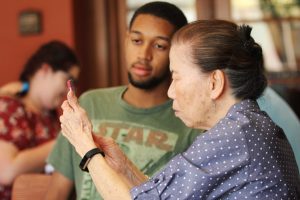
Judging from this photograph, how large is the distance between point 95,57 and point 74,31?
269 millimetres

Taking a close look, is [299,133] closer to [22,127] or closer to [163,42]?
[163,42]

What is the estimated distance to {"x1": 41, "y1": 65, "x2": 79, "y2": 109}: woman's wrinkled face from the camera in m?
2.74

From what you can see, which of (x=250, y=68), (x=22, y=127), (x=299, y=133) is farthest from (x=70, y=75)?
(x=250, y=68)

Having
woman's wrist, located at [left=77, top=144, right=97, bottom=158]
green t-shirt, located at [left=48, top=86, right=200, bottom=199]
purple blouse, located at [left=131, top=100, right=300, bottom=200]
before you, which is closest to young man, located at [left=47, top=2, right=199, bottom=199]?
green t-shirt, located at [left=48, top=86, right=200, bottom=199]

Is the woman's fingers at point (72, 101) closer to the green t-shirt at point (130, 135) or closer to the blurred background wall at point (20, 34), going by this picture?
the green t-shirt at point (130, 135)

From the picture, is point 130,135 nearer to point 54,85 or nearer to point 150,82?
point 150,82

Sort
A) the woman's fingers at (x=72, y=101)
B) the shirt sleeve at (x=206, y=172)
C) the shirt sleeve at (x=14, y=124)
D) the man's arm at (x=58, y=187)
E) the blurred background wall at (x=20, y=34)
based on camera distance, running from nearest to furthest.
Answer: the shirt sleeve at (x=206, y=172) < the woman's fingers at (x=72, y=101) < the man's arm at (x=58, y=187) < the shirt sleeve at (x=14, y=124) < the blurred background wall at (x=20, y=34)

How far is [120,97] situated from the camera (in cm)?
201

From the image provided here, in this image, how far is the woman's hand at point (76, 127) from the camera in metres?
1.42

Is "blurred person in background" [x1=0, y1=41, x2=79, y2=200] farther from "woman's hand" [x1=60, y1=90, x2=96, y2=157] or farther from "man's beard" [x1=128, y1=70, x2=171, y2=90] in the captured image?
"woman's hand" [x1=60, y1=90, x2=96, y2=157]

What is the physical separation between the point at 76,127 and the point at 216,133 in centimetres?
39

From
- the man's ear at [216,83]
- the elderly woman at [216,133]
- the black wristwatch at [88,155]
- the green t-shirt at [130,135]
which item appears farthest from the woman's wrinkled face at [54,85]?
the man's ear at [216,83]

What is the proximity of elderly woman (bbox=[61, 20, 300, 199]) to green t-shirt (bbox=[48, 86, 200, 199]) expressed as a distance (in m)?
0.34

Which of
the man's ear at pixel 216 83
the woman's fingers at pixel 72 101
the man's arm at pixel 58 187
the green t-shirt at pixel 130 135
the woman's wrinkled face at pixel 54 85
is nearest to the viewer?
the man's ear at pixel 216 83
